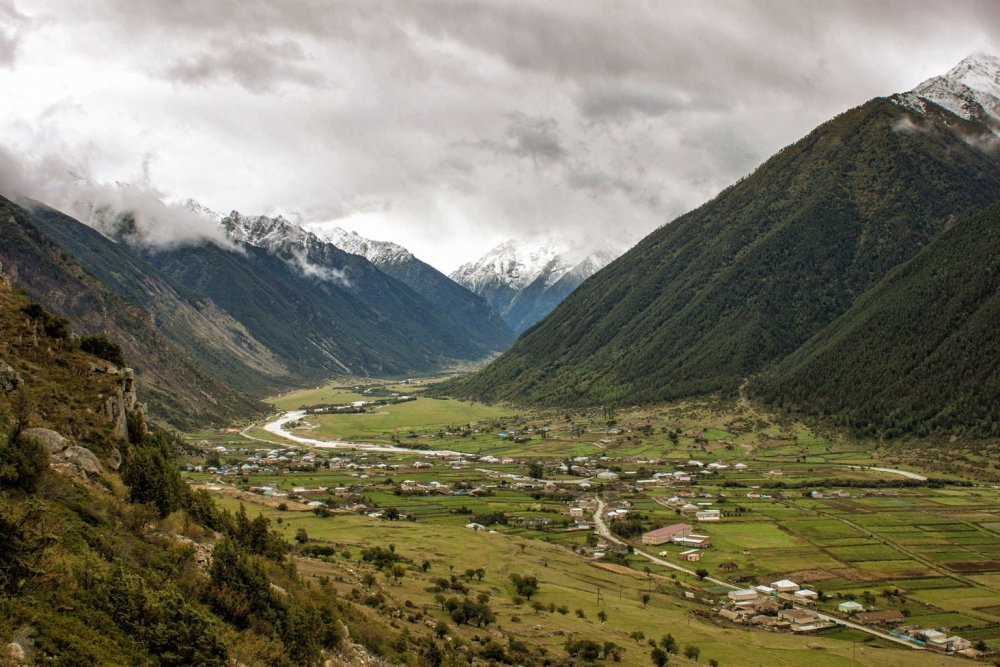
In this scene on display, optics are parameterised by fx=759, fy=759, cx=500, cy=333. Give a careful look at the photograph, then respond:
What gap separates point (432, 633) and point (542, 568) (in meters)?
37.2

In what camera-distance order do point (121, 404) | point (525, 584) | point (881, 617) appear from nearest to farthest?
point (121, 404), point (525, 584), point (881, 617)

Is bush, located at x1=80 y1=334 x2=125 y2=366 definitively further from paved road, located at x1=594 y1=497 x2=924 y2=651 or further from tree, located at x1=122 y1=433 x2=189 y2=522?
paved road, located at x1=594 y1=497 x2=924 y2=651

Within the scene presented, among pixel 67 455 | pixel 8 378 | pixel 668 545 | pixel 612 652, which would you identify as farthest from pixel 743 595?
pixel 8 378

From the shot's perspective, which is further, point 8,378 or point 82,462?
point 8,378

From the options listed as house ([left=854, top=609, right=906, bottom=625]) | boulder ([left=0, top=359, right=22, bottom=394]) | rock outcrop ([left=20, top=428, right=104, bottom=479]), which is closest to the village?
house ([left=854, top=609, right=906, bottom=625])

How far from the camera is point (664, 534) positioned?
105 meters

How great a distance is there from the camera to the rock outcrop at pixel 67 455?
3744cm

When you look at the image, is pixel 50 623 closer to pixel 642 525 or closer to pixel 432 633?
pixel 432 633

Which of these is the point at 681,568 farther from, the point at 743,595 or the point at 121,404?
the point at 121,404

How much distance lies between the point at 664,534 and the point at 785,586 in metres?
22.4

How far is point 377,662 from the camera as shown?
122 feet

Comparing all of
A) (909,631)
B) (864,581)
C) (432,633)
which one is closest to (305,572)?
(432,633)

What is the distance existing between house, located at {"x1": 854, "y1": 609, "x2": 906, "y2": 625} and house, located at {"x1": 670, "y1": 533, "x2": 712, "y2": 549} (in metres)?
26.7

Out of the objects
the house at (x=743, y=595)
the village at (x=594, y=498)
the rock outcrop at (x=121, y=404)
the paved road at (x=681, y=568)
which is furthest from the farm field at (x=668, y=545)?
the rock outcrop at (x=121, y=404)
